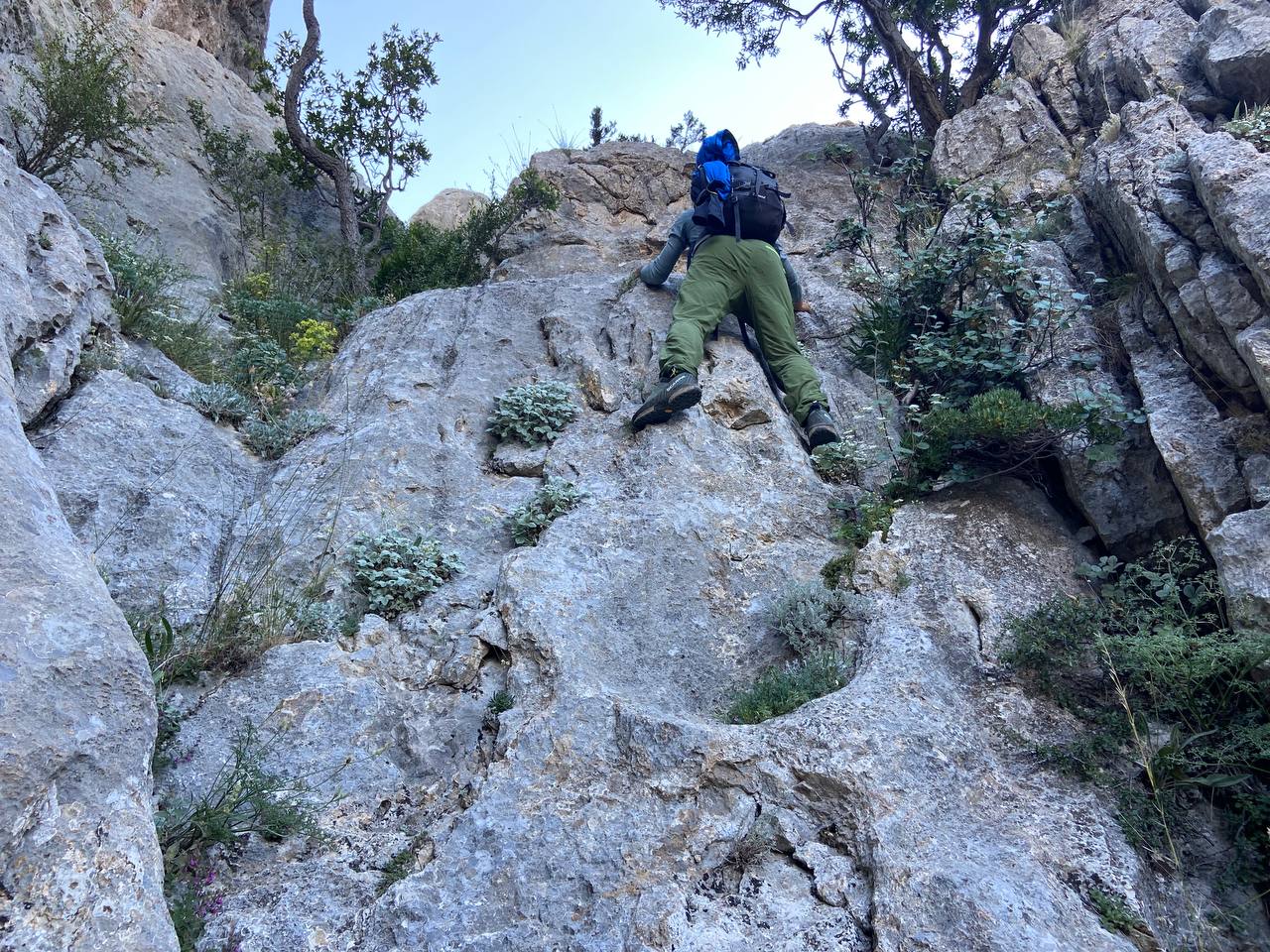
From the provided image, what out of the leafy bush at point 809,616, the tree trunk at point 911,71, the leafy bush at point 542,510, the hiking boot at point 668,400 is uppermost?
the tree trunk at point 911,71

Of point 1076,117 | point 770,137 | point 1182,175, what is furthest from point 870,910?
point 770,137

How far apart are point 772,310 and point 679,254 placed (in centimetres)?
119

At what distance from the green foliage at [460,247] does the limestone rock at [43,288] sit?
3.35 m

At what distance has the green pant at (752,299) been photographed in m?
6.99

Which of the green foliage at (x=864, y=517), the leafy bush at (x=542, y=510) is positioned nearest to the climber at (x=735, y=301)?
the green foliage at (x=864, y=517)

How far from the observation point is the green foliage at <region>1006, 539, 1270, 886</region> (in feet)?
12.0

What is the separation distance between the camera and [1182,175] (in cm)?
601


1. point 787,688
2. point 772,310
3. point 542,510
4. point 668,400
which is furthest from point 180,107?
point 787,688

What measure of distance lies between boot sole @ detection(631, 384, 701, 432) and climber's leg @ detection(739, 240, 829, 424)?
1.13m

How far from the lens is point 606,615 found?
4.81 meters

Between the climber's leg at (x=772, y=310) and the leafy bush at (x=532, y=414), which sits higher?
the climber's leg at (x=772, y=310)

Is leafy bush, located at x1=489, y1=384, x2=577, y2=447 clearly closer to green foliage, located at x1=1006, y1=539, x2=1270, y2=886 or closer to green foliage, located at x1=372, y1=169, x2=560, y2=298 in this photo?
green foliage, located at x1=372, y1=169, x2=560, y2=298

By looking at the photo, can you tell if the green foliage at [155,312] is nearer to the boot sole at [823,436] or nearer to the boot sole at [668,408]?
the boot sole at [668,408]

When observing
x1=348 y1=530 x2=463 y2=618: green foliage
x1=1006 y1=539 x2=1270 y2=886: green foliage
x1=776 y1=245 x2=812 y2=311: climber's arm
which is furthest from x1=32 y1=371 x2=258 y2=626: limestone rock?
x1=776 y1=245 x2=812 y2=311: climber's arm
